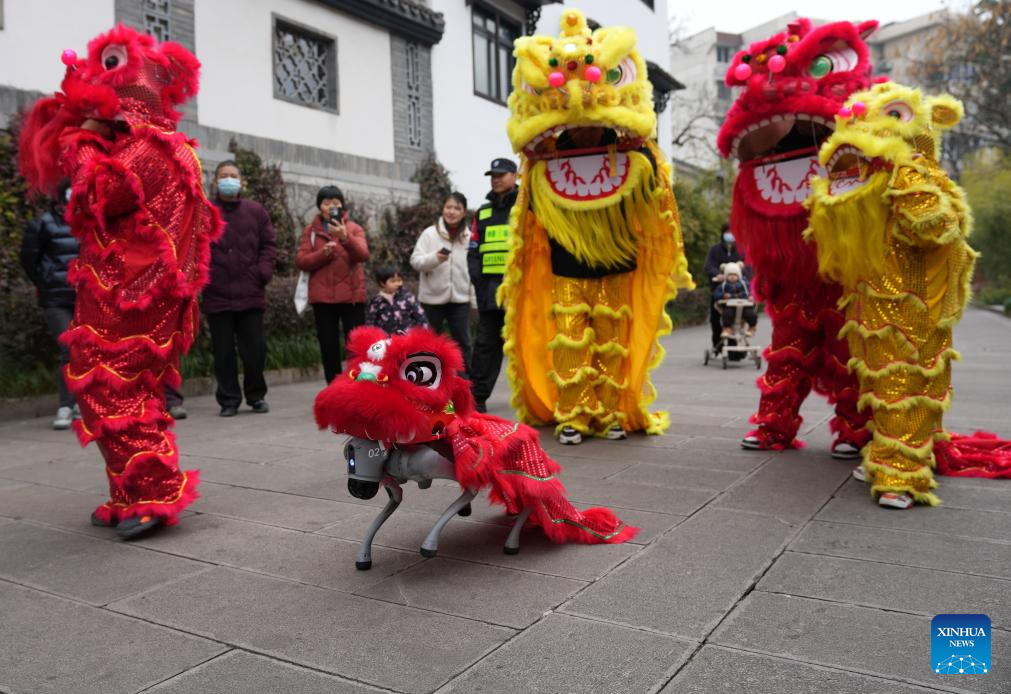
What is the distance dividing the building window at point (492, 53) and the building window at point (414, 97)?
1.47 meters

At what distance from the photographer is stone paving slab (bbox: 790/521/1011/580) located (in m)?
2.71

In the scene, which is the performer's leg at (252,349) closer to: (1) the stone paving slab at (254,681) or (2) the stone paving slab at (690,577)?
(2) the stone paving slab at (690,577)

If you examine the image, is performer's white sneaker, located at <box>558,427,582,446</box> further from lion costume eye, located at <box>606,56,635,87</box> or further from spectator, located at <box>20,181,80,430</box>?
spectator, located at <box>20,181,80,430</box>

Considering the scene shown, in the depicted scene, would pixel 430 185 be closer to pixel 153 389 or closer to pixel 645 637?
pixel 153 389

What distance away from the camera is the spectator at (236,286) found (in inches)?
245

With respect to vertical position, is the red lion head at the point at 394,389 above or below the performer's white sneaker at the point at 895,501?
above

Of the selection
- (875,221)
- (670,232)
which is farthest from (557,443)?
(875,221)

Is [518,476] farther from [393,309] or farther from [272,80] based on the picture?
[272,80]

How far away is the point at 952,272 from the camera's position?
137 inches

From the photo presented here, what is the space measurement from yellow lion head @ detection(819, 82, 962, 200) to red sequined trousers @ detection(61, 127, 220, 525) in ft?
8.58

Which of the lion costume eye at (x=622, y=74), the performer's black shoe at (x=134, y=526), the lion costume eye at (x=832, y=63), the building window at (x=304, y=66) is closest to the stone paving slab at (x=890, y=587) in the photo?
the performer's black shoe at (x=134, y=526)

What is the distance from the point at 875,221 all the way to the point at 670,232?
1577 millimetres

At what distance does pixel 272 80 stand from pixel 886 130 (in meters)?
7.78

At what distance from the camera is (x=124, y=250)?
10.6 ft
